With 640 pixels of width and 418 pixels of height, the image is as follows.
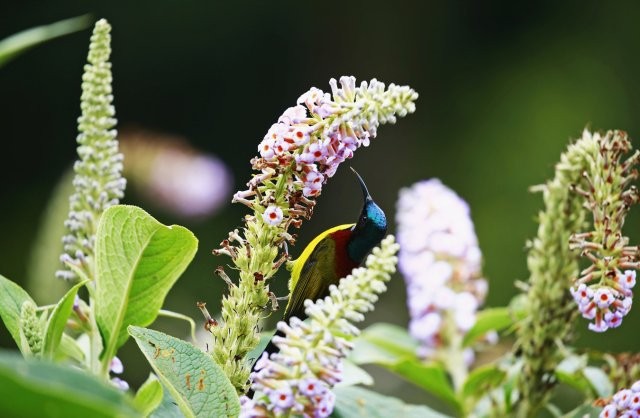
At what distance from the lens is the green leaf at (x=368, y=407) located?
3.27 feet

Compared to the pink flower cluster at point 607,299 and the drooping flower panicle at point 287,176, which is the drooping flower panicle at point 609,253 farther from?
the drooping flower panicle at point 287,176

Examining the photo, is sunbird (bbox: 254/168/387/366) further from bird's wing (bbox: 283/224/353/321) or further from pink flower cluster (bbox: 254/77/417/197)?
pink flower cluster (bbox: 254/77/417/197)

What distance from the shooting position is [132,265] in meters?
0.88

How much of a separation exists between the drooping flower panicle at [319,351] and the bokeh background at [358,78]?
595 centimetres

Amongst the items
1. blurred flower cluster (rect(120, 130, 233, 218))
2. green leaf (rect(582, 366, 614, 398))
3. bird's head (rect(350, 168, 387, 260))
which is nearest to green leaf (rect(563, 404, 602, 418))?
green leaf (rect(582, 366, 614, 398))

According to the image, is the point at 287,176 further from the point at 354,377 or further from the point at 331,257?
the point at 354,377

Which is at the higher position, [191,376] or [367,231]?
[367,231]

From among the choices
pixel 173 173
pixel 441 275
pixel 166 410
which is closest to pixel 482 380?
pixel 441 275

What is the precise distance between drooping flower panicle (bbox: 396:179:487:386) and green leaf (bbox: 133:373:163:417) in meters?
0.70

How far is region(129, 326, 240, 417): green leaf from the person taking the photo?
2.46 ft

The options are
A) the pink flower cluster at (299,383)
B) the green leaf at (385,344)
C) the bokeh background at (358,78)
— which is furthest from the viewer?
the bokeh background at (358,78)

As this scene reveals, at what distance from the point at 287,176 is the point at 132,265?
18 cm

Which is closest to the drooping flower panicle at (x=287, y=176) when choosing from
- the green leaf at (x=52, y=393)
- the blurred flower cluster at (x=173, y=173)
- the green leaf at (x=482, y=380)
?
the green leaf at (x=52, y=393)

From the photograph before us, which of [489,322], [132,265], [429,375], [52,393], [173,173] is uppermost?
[173,173]
